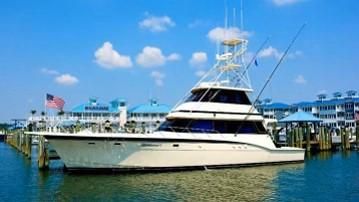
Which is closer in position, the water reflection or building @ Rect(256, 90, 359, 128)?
the water reflection

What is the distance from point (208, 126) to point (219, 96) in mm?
2168

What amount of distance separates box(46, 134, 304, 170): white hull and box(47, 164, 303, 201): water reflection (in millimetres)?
817

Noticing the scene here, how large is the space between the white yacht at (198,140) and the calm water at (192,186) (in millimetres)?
901

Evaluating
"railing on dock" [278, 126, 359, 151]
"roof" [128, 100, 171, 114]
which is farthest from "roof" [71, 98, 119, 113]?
"railing on dock" [278, 126, 359, 151]

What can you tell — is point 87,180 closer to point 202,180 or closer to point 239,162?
point 202,180

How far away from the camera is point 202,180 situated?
2270 cm

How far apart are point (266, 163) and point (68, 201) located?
Result: 597 inches

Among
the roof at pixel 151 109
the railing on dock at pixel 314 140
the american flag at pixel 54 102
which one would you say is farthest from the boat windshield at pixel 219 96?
the roof at pixel 151 109

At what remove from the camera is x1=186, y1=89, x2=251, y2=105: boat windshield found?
27375mm

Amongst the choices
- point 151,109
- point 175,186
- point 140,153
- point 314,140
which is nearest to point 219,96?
point 140,153

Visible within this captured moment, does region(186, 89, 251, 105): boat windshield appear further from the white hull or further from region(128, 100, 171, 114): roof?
region(128, 100, 171, 114): roof

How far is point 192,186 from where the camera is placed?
20.9m

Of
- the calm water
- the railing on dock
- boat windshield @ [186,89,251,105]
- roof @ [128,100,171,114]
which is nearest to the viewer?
the calm water

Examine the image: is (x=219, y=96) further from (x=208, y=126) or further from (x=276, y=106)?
(x=276, y=106)
